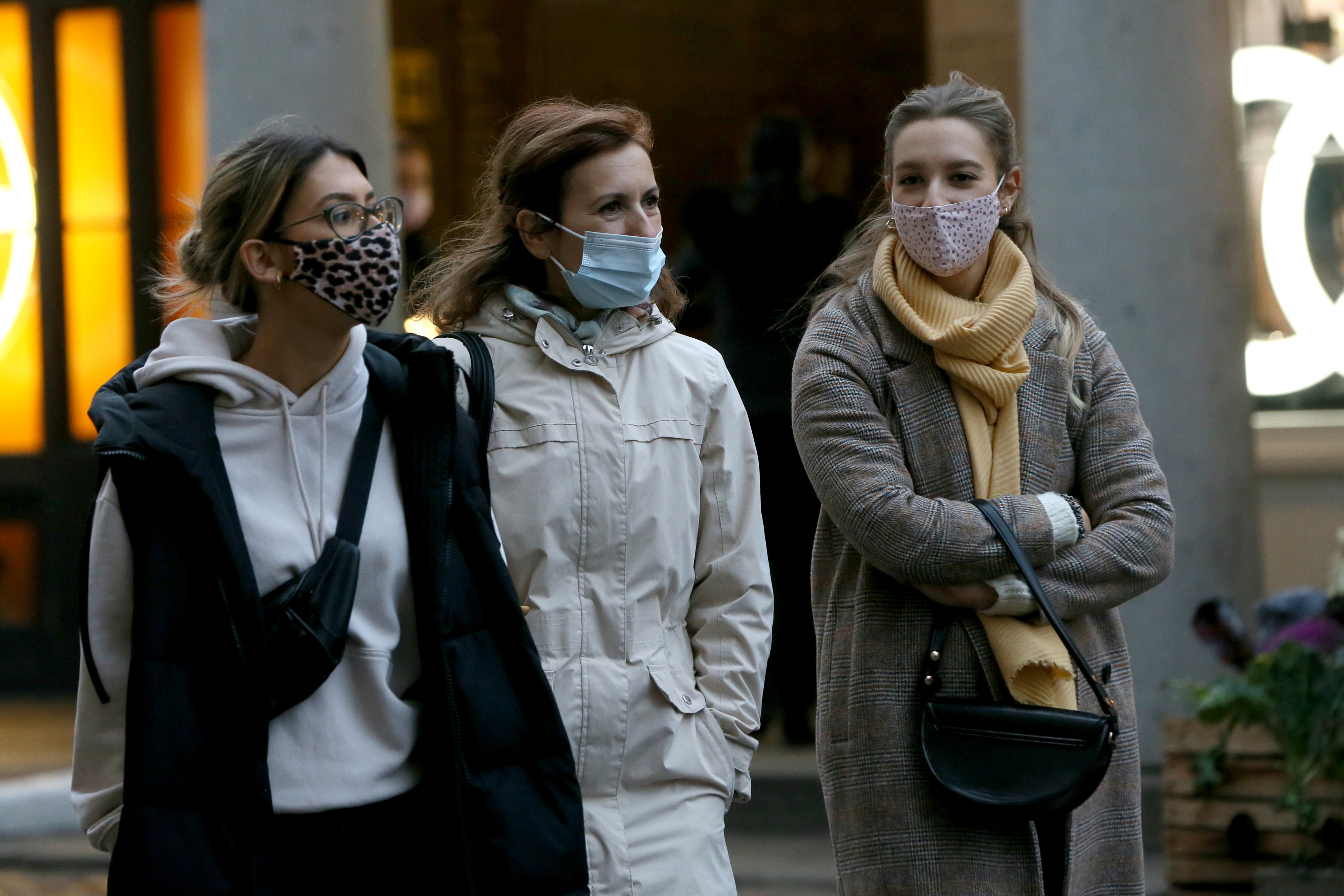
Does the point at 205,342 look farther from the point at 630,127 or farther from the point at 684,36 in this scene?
the point at 684,36

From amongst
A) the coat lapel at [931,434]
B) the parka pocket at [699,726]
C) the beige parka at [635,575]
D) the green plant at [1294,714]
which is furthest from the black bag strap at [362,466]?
the green plant at [1294,714]

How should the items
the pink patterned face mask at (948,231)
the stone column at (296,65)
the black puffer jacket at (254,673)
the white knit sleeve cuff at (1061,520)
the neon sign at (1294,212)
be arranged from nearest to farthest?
1. the black puffer jacket at (254,673)
2. the white knit sleeve cuff at (1061,520)
3. the pink patterned face mask at (948,231)
4. the stone column at (296,65)
5. the neon sign at (1294,212)

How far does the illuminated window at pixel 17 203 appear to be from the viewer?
7.89 metres

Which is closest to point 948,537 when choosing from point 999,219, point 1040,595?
point 1040,595

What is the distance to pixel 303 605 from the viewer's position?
84.7 inches

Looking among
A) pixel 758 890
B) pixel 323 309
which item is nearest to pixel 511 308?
pixel 323 309

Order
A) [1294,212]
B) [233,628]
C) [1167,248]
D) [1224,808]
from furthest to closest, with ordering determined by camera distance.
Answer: [1294,212] < [1167,248] < [1224,808] < [233,628]

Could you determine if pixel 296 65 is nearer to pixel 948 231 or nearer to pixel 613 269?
pixel 613 269

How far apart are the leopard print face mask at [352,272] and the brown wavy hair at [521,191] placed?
52cm

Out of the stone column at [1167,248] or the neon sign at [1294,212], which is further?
the neon sign at [1294,212]

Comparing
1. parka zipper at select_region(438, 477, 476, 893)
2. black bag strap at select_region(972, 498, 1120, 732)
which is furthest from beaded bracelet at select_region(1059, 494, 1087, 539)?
parka zipper at select_region(438, 477, 476, 893)

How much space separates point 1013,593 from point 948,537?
0.47 feet

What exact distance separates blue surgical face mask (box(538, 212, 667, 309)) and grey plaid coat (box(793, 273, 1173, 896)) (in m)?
0.31

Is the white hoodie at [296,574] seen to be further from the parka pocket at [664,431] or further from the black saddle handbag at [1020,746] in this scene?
the black saddle handbag at [1020,746]
